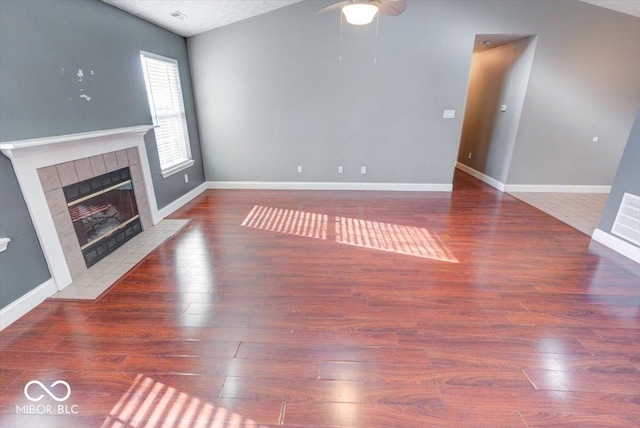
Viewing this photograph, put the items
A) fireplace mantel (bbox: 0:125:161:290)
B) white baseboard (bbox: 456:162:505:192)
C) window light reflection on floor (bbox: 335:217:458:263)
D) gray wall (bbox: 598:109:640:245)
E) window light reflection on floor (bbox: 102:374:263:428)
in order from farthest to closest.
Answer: white baseboard (bbox: 456:162:505:192) → window light reflection on floor (bbox: 335:217:458:263) → gray wall (bbox: 598:109:640:245) → fireplace mantel (bbox: 0:125:161:290) → window light reflection on floor (bbox: 102:374:263:428)

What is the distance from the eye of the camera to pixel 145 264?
2.89 meters

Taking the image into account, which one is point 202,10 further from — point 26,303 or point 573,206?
point 573,206

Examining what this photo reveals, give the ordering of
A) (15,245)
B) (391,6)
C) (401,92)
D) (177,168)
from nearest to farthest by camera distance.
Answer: (15,245), (391,6), (177,168), (401,92)

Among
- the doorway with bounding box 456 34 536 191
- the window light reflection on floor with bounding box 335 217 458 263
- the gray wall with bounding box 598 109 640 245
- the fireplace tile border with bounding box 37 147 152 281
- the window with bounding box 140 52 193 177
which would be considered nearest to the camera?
the fireplace tile border with bounding box 37 147 152 281

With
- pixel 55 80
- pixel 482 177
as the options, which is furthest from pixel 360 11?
pixel 482 177

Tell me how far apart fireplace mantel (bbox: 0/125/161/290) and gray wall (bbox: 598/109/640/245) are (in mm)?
5029

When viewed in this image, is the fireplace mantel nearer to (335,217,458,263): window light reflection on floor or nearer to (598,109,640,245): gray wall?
(335,217,458,263): window light reflection on floor

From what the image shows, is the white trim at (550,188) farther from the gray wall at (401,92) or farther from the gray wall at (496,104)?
the gray wall at (496,104)

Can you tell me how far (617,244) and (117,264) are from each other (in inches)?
196

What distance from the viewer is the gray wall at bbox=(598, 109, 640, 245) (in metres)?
2.92

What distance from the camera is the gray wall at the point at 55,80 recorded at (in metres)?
2.06

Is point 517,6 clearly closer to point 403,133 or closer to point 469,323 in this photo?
point 403,133

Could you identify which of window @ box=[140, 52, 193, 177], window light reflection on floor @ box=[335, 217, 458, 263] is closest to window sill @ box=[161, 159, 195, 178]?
window @ box=[140, 52, 193, 177]

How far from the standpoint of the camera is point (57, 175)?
7.90 ft
